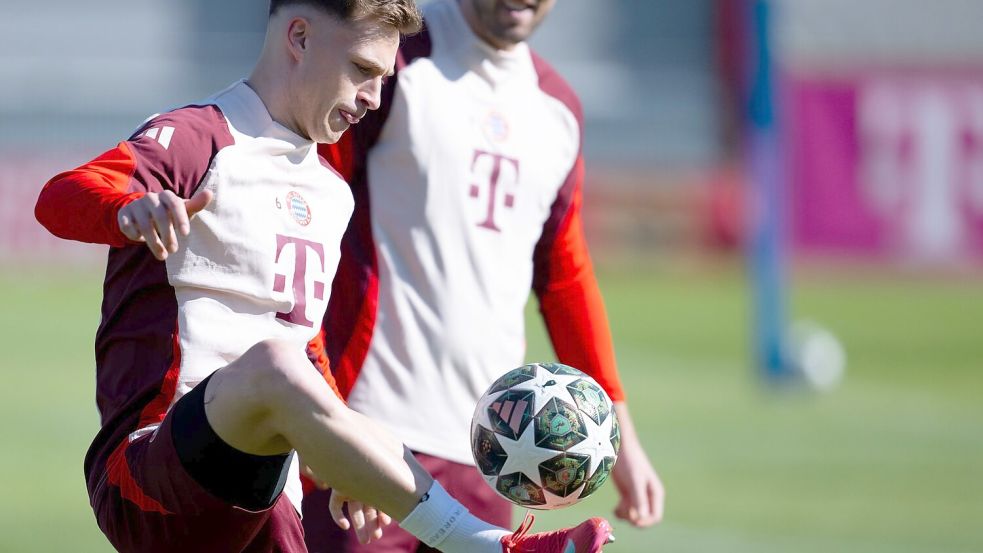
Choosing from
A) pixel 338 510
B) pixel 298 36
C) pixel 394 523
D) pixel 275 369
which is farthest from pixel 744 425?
pixel 275 369

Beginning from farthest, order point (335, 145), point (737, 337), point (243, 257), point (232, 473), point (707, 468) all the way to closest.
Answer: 1. point (737, 337)
2. point (707, 468)
3. point (335, 145)
4. point (243, 257)
5. point (232, 473)

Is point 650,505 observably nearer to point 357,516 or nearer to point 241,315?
point 357,516

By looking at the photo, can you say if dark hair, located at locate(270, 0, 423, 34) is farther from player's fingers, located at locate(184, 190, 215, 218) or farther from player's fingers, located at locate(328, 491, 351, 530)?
player's fingers, located at locate(328, 491, 351, 530)

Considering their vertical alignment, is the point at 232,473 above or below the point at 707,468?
above

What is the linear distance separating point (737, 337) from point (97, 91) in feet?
46.5

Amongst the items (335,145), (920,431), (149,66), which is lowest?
(149,66)

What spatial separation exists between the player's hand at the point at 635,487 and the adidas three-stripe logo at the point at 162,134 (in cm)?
180

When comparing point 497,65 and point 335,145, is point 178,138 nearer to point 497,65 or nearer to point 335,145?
point 335,145

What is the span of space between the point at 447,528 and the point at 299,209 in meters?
0.91

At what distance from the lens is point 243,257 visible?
12.3 ft

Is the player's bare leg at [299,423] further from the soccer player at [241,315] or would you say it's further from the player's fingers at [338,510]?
the player's fingers at [338,510]

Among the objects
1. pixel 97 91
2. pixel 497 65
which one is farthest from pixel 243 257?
pixel 97 91

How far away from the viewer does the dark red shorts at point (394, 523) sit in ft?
14.3

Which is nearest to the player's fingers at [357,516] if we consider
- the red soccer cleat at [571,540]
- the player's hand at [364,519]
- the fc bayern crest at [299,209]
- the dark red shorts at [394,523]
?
the player's hand at [364,519]
